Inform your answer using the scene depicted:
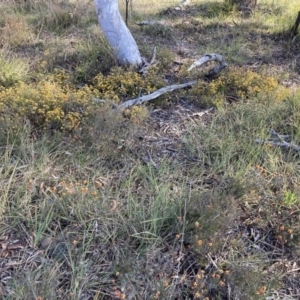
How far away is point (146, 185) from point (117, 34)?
2.70 meters

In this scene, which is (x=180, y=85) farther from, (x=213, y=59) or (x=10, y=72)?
(x=10, y=72)

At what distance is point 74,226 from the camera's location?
270cm

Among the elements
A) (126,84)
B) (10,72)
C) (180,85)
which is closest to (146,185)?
(126,84)

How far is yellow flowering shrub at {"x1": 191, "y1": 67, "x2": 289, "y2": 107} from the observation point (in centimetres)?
425

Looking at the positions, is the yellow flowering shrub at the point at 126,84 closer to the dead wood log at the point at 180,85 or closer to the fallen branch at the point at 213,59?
the dead wood log at the point at 180,85

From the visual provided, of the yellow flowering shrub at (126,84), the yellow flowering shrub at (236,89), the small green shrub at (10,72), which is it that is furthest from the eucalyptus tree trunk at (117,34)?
the small green shrub at (10,72)

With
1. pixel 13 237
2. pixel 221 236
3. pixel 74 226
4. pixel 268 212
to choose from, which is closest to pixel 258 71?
pixel 268 212

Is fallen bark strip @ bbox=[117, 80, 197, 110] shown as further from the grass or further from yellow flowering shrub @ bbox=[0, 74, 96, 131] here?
yellow flowering shrub @ bbox=[0, 74, 96, 131]

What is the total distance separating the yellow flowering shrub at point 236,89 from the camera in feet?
13.9

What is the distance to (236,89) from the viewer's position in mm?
4539

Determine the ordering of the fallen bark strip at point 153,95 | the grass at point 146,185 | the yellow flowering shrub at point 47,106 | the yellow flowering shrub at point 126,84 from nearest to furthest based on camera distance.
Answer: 1. the grass at point 146,185
2. the yellow flowering shrub at point 47,106
3. the fallen bark strip at point 153,95
4. the yellow flowering shrub at point 126,84

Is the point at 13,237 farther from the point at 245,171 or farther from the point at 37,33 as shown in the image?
the point at 37,33

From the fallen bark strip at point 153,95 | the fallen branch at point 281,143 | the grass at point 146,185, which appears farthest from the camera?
the fallen bark strip at point 153,95

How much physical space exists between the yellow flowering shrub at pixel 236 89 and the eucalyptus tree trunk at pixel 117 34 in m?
1.08
